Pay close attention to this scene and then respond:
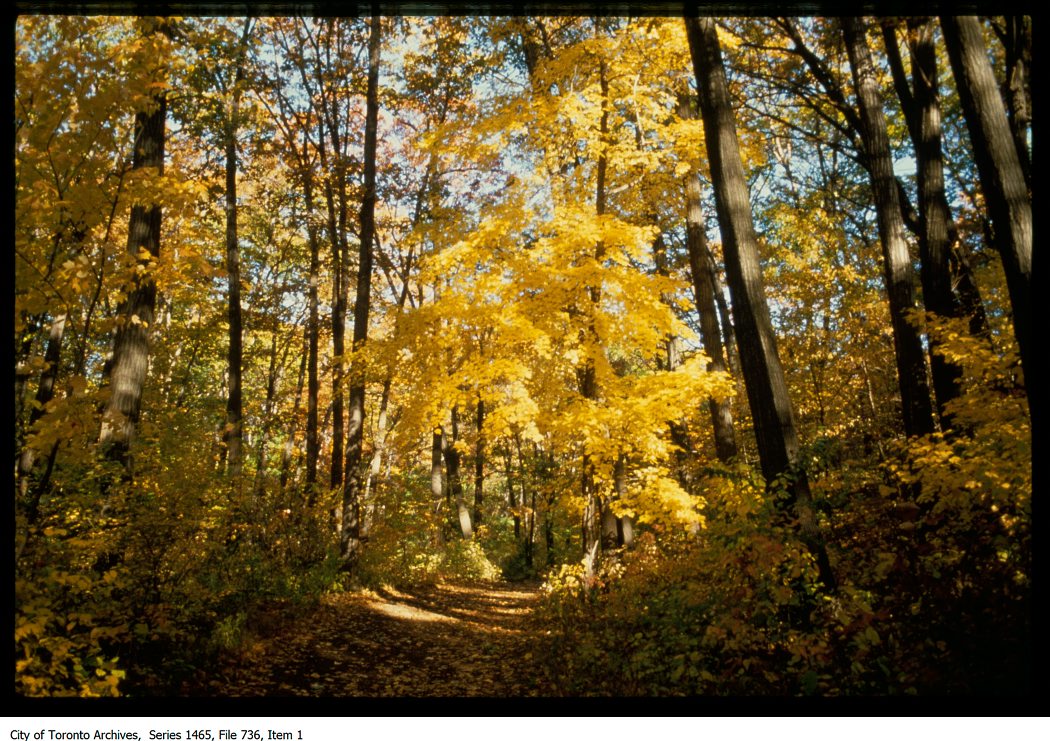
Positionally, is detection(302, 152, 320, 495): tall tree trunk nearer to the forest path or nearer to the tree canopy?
the tree canopy

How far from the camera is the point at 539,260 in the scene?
26.2 feet

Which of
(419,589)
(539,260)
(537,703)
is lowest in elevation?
(419,589)

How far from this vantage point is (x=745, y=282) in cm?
545

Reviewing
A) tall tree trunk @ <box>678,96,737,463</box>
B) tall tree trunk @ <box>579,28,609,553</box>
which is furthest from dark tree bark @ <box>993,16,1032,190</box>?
tall tree trunk @ <box>678,96,737,463</box>

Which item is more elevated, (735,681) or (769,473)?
(769,473)

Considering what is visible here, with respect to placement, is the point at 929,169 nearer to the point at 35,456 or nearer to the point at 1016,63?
the point at 1016,63

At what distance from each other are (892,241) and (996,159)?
452 cm

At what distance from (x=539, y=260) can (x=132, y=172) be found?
16.3 ft

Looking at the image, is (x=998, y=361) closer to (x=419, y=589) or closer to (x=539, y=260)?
(x=539, y=260)

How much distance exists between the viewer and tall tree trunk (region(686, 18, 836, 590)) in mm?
5109

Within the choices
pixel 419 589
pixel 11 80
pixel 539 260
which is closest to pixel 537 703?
pixel 11 80

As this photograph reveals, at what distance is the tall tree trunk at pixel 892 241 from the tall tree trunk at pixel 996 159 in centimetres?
359

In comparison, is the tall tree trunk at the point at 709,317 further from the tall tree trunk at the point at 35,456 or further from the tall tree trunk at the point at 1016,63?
the tall tree trunk at the point at 35,456

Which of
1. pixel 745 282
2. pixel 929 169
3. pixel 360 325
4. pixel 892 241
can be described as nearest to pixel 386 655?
pixel 745 282
